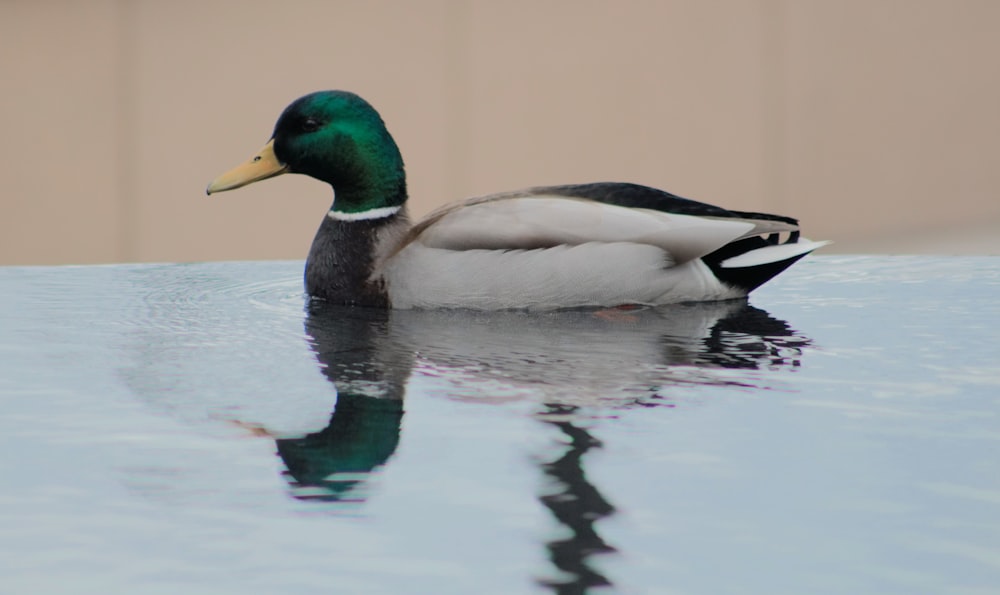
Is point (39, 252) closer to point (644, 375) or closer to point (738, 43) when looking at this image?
point (738, 43)

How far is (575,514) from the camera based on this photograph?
120 cm

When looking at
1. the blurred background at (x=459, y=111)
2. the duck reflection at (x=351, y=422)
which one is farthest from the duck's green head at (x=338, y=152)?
the blurred background at (x=459, y=111)

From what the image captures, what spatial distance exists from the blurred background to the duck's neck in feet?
14.1

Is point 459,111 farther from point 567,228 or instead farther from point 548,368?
point 548,368

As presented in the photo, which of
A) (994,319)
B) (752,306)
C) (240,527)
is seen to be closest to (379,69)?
(752,306)

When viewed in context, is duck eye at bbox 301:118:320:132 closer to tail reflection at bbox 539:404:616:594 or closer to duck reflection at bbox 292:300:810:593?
duck reflection at bbox 292:300:810:593

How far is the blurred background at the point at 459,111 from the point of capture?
25.8 ft

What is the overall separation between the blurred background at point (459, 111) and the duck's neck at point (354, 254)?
4.30 m

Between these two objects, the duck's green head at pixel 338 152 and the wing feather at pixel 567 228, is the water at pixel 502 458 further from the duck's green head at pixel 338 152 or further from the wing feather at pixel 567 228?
the duck's green head at pixel 338 152

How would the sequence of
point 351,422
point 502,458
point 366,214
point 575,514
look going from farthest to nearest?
1. point 366,214
2. point 351,422
3. point 502,458
4. point 575,514

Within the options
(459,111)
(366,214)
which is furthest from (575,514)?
(459,111)

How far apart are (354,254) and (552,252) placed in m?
0.51

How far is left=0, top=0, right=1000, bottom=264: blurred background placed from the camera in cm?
785

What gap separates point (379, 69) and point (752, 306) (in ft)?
17.1
